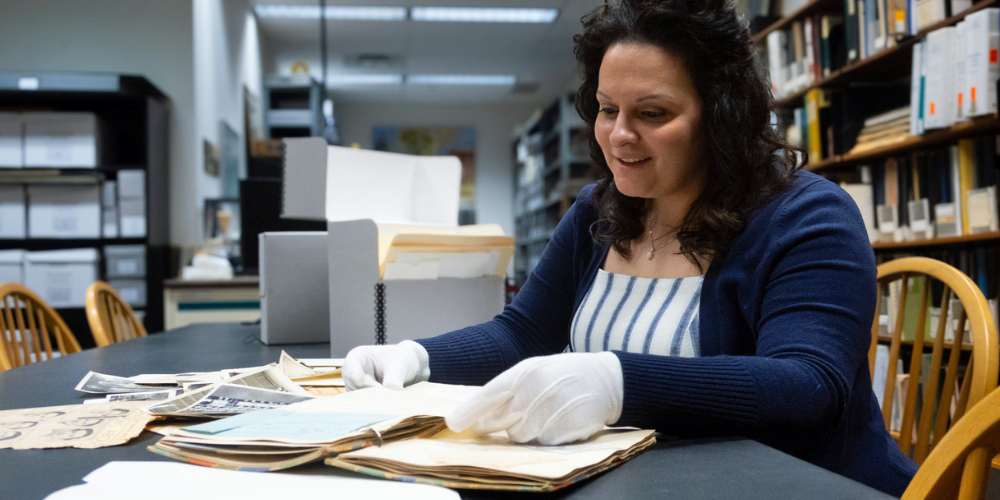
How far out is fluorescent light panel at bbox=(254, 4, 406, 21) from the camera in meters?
5.60

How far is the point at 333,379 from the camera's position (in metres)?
0.92

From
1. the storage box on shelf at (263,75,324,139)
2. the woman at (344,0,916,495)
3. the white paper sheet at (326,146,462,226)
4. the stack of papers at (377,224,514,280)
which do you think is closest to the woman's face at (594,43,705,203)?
the woman at (344,0,916,495)

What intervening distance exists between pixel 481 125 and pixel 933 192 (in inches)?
270

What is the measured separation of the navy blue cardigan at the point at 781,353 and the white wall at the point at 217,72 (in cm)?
359

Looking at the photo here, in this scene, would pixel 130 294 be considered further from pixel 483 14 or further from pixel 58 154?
pixel 483 14

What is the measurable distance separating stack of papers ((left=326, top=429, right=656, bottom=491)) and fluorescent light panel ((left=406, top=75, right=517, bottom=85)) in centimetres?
727

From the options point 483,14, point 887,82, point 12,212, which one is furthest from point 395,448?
point 483,14

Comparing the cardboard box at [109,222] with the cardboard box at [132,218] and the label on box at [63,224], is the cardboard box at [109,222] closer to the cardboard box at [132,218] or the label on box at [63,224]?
the cardboard box at [132,218]

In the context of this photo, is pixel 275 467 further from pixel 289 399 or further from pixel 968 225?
pixel 968 225

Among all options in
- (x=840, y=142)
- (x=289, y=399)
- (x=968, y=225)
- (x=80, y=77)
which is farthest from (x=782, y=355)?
(x=80, y=77)

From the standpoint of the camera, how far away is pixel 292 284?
148 centimetres

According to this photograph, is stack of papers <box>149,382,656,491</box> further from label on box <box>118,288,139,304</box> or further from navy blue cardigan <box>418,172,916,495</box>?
label on box <box>118,288,139,304</box>

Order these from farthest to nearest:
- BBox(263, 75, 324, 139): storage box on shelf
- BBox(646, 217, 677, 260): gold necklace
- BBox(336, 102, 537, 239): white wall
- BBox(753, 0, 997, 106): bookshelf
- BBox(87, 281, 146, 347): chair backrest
A: BBox(336, 102, 537, 239): white wall < BBox(263, 75, 324, 139): storage box on shelf < BBox(753, 0, 997, 106): bookshelf < BBox(87, 281, 146, 347): chair backrest < BBox(646, 217, 677, 260): gold necklace

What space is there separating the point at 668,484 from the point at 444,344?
480 mm
